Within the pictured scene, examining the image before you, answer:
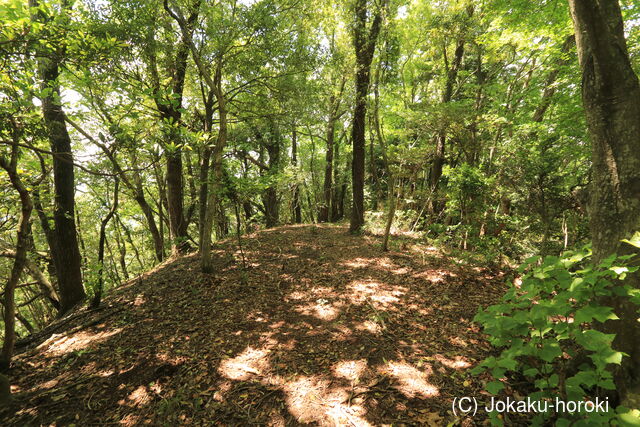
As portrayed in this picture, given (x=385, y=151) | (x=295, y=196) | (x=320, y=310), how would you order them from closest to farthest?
(x=320, y=310), (x=385, y=151), (x=295, y=196)

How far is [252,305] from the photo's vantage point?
5383 mm

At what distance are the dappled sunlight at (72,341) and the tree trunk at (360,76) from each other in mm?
7763

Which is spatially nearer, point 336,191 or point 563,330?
point 563,330

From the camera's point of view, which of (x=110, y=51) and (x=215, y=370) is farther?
(x=110, y=51)

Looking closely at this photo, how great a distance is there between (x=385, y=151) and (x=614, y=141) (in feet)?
16.8

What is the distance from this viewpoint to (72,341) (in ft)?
15.6

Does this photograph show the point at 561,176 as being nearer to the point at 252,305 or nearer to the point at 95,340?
the point at 252,305

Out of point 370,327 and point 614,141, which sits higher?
point 614,141

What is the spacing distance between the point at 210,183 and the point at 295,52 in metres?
4.74

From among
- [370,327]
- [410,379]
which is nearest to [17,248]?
[370,327]

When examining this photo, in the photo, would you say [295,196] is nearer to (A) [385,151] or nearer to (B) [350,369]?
(A) [385,151]

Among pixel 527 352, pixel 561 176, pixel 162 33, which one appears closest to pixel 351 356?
pixel 527 352

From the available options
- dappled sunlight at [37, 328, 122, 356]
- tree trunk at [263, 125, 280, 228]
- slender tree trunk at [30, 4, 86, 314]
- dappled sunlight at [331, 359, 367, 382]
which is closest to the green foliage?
dappled sunlight at [331, 359, 367, 382]

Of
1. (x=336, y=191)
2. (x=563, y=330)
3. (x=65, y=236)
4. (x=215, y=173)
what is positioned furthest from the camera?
(x=336, y=191)
